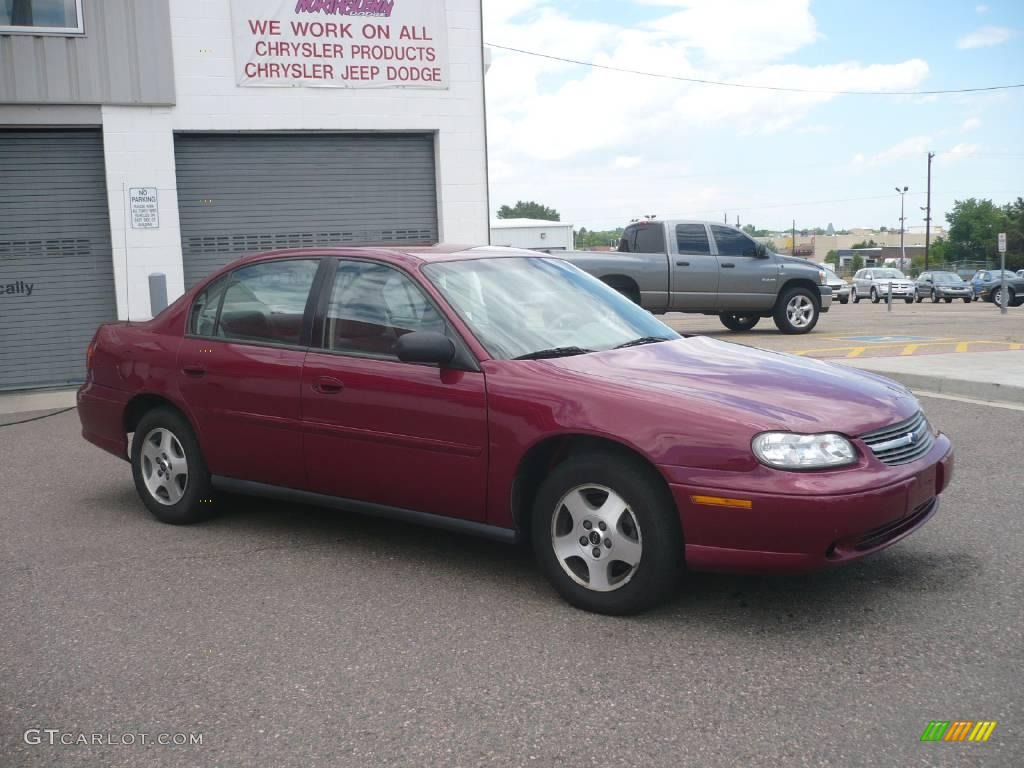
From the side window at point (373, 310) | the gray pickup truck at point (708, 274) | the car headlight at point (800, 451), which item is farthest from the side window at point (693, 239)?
the car headlight at point (800, 451)

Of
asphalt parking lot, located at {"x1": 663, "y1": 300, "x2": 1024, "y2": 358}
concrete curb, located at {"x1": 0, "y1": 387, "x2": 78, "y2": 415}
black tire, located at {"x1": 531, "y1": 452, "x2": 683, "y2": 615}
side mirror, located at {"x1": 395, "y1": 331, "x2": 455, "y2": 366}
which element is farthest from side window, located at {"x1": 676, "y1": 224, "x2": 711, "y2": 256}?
black tire, located at {"x1": 531, "y1": 452, "x2": 683, "y2": 615}

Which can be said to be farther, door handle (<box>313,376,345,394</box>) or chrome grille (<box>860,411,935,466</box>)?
door handle (<box>313,376,345,394</box>)

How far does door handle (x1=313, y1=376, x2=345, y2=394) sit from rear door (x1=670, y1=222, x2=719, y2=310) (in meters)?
12.4

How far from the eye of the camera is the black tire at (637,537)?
395cm

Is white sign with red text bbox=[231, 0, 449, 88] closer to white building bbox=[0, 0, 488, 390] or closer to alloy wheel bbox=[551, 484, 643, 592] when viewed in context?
white building bbox=[0, 0, 488, 390]

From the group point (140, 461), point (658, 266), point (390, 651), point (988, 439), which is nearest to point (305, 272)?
point (140, 461)

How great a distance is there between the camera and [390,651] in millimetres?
3863

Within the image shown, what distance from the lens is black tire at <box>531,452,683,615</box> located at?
3951 mm

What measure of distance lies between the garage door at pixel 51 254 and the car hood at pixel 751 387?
1052 cm

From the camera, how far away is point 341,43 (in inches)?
555

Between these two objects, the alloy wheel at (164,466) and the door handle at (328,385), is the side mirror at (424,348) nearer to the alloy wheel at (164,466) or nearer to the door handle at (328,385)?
the door handle at (328,385)

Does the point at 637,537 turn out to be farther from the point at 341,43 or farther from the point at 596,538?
the point at 341,43

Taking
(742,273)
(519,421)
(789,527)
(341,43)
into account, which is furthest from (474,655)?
(742,273)

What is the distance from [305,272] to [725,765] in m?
3.34
